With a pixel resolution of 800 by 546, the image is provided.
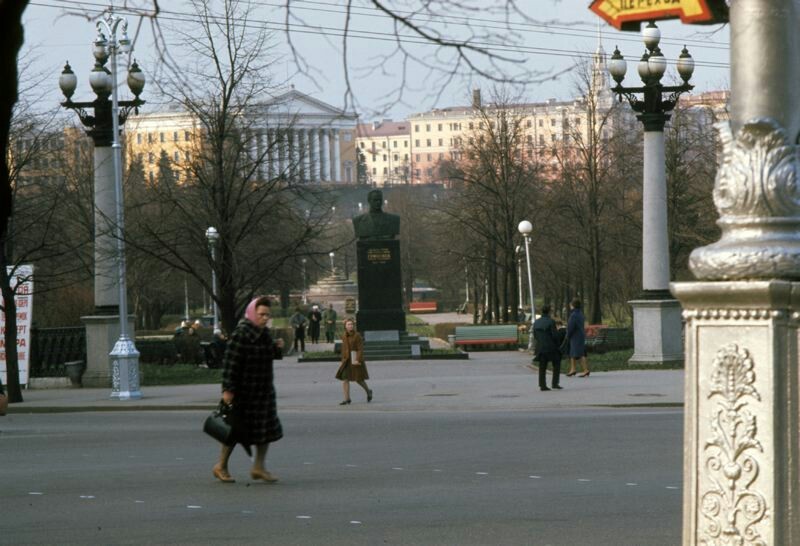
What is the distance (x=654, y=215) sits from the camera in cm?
3431

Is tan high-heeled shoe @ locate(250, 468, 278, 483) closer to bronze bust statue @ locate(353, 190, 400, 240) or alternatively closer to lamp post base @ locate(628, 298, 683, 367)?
lamp post base @ locate(628, 298, 683, 367)

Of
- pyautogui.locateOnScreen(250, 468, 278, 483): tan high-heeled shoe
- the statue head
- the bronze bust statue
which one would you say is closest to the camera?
pyautogui.locateOnScreen(250, 468, 278, 483): tan high-heeled shoe

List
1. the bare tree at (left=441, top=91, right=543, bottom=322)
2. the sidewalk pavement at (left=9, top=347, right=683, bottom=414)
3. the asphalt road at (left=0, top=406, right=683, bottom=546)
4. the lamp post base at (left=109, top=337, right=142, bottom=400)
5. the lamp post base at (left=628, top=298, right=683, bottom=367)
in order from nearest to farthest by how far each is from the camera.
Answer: the asphalt road at (left=0, top=406, right=683, bottom=546) → the sidewalk pavement at (left=9, top=347, right=683, bottom=414) → the lamp post base at (left=109, top=337, right=142, bottom=400) → the lamp post base at (left=628, top=298, right=683, bottom=367) → the bare tree at (left=441, top=91, right=543, bottom=322)

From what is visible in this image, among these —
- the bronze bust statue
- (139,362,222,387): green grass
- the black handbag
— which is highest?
the bronze bust statue

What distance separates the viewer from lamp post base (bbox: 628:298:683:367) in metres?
33.5

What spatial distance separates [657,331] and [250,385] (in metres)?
21.8

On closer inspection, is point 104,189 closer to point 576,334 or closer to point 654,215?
point 576,334

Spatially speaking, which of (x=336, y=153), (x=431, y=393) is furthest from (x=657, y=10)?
(x=336, y=153)

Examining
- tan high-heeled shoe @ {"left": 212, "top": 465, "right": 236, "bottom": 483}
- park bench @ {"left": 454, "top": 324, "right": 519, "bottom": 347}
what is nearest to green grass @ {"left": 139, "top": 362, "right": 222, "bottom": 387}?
park bench @ {"left": 454, "top": 324, "right": 519, "bottom": 347}

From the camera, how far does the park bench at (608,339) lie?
146 ft

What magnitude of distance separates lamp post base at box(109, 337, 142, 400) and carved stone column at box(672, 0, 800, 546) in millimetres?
23624

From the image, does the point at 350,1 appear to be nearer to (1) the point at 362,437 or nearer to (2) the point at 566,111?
(1) the point at 362,437

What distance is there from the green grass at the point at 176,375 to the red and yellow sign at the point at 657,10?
91.0 feet

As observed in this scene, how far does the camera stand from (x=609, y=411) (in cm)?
2292
